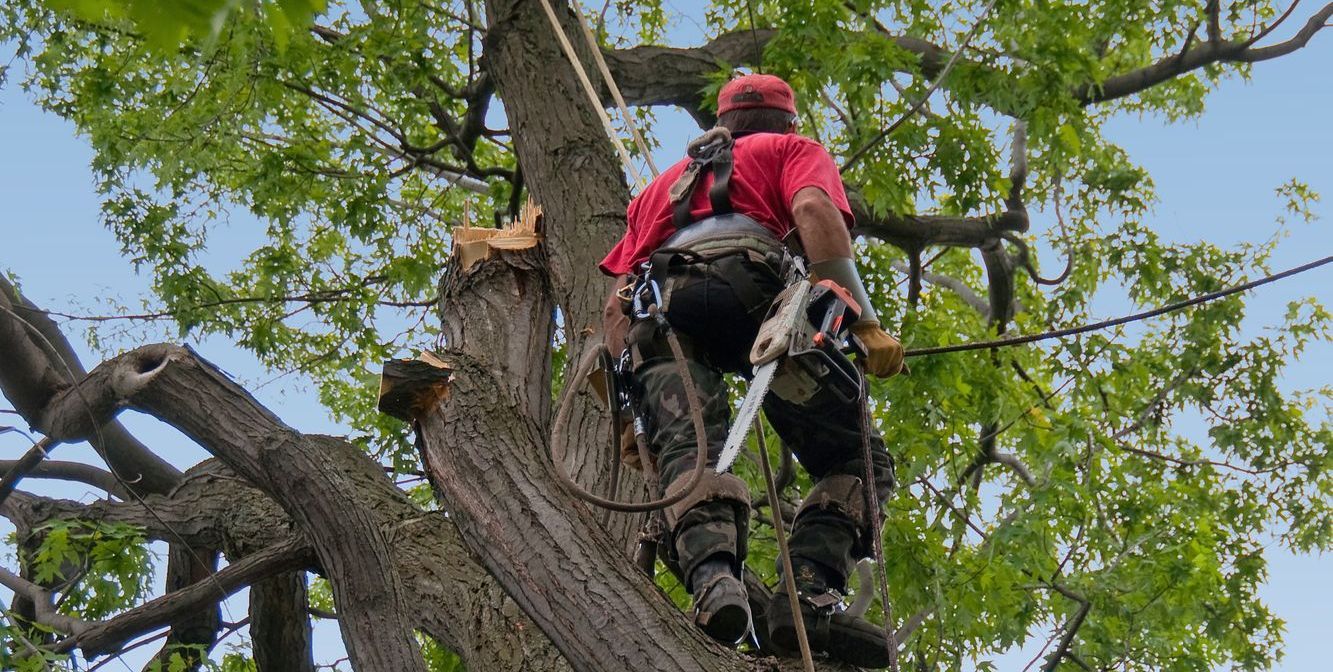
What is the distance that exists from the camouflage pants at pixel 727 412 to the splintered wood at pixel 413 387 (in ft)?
2.12

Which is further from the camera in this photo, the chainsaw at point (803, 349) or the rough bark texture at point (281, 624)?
the rough bark texture at point (281, 624)

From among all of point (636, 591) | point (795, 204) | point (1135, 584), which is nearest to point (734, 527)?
point (636, 591)

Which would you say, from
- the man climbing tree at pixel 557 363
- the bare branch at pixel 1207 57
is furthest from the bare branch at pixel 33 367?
the bare branch at pixel 1207 57

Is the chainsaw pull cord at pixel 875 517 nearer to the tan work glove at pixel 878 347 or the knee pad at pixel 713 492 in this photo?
the tan work glove at pixel 878 347

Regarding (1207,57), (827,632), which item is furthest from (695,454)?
(1207,57)

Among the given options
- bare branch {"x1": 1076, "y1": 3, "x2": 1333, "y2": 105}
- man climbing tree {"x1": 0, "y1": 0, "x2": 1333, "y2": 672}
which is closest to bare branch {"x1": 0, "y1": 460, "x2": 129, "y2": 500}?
man climbing tree {"x1": 0, "y1": 0, "x2": 1333, "y2": 672}

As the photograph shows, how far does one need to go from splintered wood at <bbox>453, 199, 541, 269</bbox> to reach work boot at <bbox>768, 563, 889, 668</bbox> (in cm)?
144

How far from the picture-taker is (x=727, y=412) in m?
4.23

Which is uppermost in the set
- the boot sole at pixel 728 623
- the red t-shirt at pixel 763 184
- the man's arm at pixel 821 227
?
the red t-shirt at pixel 763 184

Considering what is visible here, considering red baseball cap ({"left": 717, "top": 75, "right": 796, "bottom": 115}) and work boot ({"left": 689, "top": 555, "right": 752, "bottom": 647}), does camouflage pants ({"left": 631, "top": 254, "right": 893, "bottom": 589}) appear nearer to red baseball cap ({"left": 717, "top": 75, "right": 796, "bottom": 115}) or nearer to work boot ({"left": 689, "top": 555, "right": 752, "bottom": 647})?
work boot ({"left": 689, "top": 555, "right": 752, "bottom": 647})

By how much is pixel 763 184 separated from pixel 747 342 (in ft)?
1.59

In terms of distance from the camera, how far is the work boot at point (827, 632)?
395 centimetres

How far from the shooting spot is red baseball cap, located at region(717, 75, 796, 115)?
4.59m

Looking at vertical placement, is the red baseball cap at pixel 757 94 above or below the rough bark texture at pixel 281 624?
above
